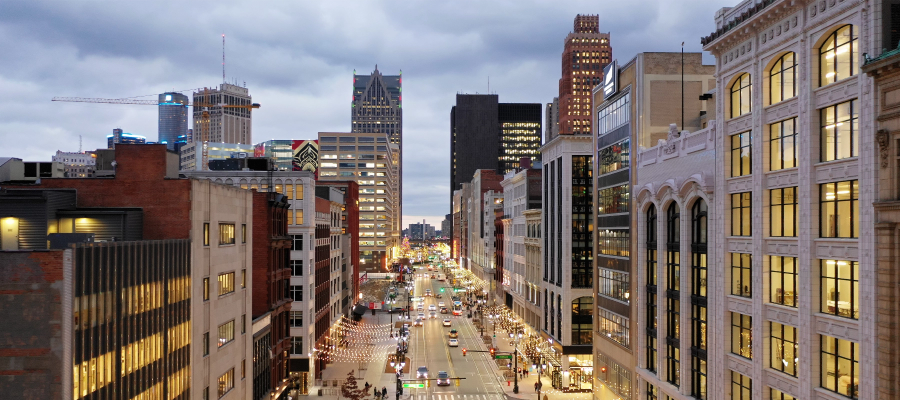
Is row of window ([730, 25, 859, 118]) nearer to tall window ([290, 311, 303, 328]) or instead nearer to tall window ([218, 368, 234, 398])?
tall window ([218, 368, 234, 398])

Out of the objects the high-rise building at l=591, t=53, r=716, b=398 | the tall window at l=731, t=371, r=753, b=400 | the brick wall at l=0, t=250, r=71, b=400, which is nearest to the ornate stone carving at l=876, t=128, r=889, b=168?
the high-rise building at l=591, t=53, r=716, b=398

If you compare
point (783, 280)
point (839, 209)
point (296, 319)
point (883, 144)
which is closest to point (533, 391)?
point (296, 319)

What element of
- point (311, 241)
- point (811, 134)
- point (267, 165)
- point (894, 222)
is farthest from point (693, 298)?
point (267, 165)

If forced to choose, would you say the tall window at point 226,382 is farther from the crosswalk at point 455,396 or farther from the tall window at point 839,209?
the tall window at point 839,209

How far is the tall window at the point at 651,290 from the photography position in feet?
143

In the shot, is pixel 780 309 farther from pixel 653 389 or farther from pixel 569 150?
pixel 569 150

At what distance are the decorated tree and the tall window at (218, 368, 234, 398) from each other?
56.4 ft

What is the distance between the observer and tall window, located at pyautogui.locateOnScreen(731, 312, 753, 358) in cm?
3195

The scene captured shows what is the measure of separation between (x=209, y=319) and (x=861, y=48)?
3527cm

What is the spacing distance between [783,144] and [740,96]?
16.6 ft

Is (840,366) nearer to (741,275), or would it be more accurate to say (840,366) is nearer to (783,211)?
(783,211)

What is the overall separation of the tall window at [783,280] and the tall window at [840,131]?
5.16 m

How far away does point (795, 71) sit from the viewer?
27.8 metres

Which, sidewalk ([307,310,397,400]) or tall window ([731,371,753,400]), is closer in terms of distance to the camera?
tall window ([731,371,753,400])
